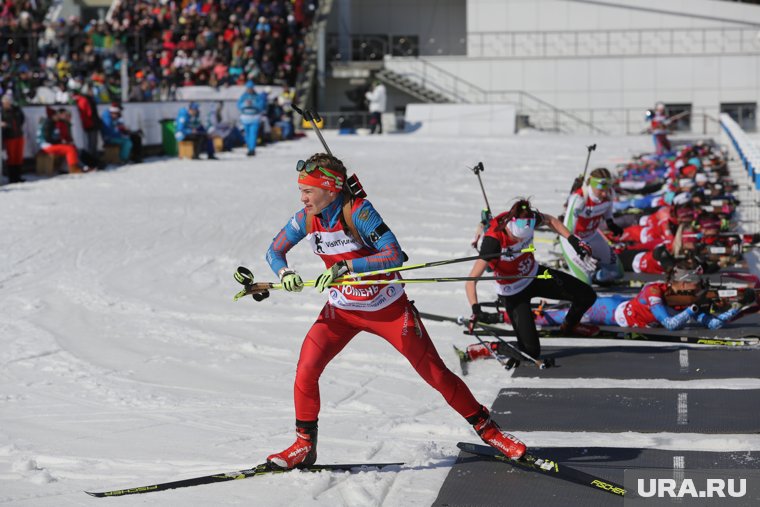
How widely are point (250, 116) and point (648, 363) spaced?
64.6 ft

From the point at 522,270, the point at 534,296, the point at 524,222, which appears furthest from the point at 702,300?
the point at 524,222

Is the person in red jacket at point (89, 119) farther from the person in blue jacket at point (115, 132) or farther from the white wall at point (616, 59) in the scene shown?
the white wall at point (616, 59)

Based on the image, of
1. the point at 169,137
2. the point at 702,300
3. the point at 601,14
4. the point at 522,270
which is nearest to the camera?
the point at 522,270

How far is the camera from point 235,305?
12305mm

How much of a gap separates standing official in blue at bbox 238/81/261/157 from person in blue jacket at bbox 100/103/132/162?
3406mm

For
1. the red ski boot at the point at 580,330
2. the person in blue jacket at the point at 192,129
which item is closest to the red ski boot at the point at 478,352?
the red ski boot at the point at 580,330

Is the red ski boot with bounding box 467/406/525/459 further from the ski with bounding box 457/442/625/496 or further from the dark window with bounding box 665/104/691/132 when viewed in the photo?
the dark window with bounding box 665/104/691/132

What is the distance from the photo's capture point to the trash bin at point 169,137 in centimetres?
2755

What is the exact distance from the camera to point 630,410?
7945 mm

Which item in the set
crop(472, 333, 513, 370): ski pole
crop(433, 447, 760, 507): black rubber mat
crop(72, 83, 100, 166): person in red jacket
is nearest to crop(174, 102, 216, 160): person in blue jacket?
crop(72, 83, 100, 166): person in red jacket

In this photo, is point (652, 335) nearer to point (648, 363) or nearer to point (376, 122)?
point (648, 363)

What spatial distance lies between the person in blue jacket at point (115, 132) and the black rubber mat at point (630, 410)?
17.9 meters

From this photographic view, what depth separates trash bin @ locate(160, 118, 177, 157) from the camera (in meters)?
27.5

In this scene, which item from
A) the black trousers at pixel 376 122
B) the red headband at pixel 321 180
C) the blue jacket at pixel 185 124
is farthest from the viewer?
the black trousers at pixel 376 122
